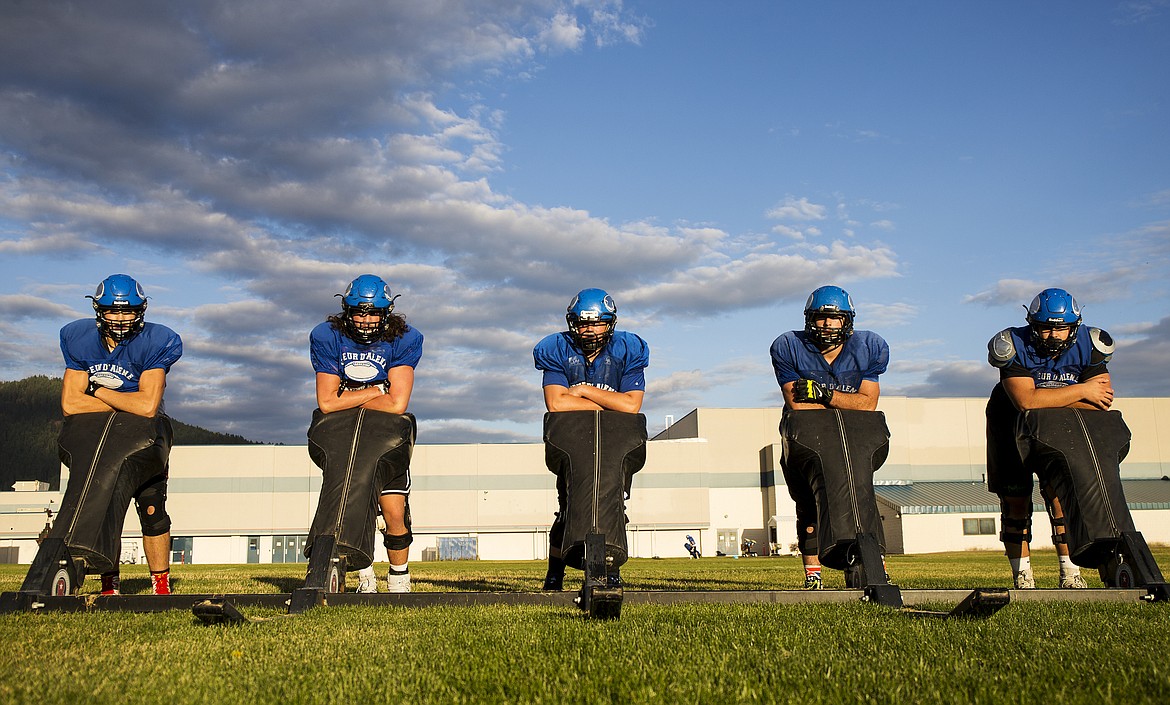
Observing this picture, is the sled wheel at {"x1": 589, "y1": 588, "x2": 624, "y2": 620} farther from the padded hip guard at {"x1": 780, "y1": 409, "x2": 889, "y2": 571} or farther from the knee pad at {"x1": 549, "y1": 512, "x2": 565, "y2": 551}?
the knee pad at {"x1": 549, "y1": 512, "x2": 565, "y2": 551}

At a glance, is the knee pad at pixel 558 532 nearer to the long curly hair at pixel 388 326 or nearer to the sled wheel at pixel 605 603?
the long curly hair at pixel 388 326

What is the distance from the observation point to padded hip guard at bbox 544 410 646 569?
5.95 m

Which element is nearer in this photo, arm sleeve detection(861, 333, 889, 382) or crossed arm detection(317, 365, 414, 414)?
crossed arm detection(317, 365, 414, 414)

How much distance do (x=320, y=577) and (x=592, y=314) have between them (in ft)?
9.53

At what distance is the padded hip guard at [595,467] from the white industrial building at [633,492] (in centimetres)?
4621

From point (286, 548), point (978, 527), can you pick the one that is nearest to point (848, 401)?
point (978, 527)

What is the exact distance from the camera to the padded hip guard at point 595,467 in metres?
5.95

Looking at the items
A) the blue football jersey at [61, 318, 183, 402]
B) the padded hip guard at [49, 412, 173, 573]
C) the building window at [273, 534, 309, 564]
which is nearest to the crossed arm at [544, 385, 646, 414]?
the padded hip guard at [49, 412, 173, 573]

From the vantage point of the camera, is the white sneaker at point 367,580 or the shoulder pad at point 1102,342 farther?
the shoulder pad at point 1102,342

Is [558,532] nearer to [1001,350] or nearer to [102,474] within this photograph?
[102,474]

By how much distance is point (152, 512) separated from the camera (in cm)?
748

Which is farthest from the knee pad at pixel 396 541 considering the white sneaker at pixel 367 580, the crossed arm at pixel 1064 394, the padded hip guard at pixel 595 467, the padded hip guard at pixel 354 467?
the crossed arm at pixel 1064 394

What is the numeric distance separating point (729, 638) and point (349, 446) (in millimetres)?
3368

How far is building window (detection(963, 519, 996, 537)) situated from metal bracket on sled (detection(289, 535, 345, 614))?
4885 centimetres
